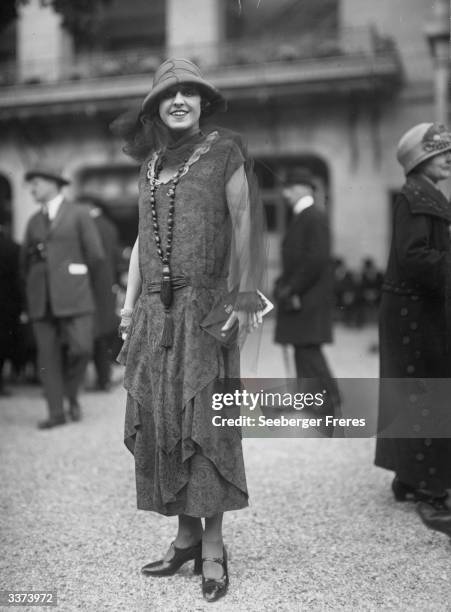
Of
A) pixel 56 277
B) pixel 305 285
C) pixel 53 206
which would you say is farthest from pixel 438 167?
pixel 53 206

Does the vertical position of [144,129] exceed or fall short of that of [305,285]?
it exceeds it

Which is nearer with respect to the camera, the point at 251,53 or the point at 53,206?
the point at 53,206

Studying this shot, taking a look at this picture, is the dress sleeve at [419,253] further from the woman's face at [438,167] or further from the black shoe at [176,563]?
the black shoe at [176,563]

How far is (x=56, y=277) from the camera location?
17.4 feet

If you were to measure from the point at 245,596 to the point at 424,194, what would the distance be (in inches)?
76.1

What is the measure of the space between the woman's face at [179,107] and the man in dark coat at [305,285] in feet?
9.17

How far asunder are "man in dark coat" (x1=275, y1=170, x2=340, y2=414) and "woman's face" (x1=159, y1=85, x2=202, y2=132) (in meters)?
2.80

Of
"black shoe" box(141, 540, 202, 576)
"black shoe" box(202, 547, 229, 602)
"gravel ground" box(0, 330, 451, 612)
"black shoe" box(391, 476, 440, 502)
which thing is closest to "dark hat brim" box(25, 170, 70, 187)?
"gravel ground" box(0, 330, 451, 612)

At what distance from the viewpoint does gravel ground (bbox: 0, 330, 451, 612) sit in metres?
2.59

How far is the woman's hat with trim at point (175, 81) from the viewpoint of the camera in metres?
2.62

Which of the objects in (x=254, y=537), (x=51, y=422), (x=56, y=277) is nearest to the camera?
(x=254, y=537)

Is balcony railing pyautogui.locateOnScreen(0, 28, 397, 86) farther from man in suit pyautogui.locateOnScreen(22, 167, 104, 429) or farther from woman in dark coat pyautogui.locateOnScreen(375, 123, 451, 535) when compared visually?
woman in dark coat pyautogui.locateOnScreen(375, 123, 451, 535)

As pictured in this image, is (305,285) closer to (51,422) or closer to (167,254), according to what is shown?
(51,422)

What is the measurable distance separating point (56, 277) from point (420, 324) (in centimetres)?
282
